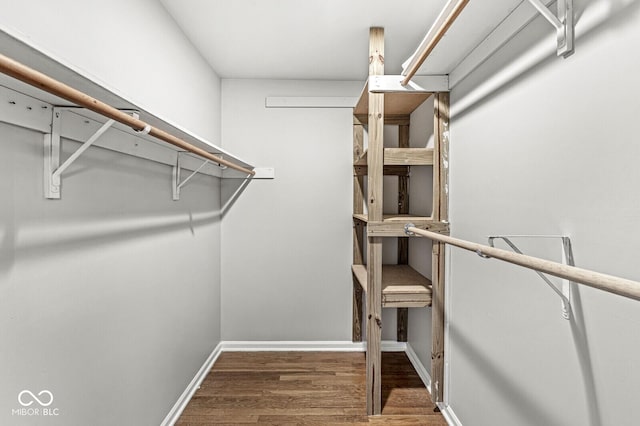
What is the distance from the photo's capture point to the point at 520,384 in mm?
1175

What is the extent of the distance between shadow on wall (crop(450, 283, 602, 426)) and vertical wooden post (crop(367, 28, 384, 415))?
48 centimetres

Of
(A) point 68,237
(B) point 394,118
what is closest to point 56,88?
(A) point 68,237

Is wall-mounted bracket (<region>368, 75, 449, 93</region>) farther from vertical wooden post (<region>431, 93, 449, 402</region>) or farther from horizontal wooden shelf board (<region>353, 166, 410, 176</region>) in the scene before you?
horizontal wooden shelf board (<region>353, 166, 410, 176</region>)

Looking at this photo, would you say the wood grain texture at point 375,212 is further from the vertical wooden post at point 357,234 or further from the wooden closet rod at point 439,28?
the vertical wooden post at point 357,234

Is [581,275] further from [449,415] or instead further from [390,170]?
[390,170]

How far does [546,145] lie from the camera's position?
3.44ft

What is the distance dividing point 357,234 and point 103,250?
72.7 inches

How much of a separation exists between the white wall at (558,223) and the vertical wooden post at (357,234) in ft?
3.71

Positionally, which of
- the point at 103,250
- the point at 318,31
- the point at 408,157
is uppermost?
the point at 318,31

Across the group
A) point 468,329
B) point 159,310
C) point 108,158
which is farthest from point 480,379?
point 108,158

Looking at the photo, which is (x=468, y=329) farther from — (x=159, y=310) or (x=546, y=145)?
(x=159, y=310)

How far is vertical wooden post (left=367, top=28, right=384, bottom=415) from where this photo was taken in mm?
1820

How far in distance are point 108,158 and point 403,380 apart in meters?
2.22

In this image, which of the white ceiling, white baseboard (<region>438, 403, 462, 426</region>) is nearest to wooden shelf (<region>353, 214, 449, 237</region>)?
the white ceiling
